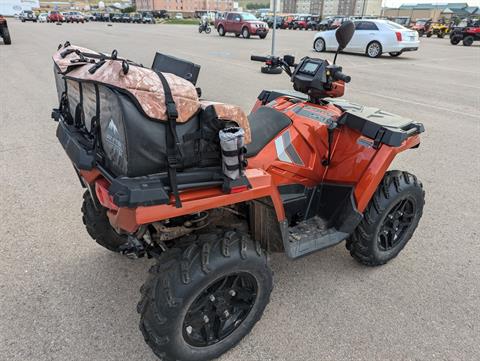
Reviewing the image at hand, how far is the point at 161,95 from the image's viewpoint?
5.35 feet

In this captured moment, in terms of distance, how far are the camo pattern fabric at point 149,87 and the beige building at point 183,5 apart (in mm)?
121701

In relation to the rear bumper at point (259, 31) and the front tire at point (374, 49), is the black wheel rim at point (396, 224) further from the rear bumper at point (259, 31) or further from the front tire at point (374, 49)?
the rear bumper at point (259, 31)

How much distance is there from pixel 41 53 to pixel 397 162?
1576cm

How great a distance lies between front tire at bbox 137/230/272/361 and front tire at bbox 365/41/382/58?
15.8 metres

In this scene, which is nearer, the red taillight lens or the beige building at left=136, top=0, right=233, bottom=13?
the red taillight lens

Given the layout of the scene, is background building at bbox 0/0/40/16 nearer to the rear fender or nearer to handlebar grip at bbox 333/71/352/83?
handlebar grip at bbox 333/71/352/83

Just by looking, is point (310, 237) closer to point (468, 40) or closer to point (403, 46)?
point (403, 46)

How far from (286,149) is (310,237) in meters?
0.69

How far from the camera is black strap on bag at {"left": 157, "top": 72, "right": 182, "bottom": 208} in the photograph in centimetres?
163

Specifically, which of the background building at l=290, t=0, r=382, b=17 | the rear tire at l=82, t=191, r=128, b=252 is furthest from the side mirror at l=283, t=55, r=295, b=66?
the background building at l=290, t=0, r=382, b=17

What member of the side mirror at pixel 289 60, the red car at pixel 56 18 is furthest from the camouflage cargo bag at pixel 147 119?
the red car at pixel 56 18

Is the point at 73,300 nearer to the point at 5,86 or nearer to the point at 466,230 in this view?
the point at 466,230

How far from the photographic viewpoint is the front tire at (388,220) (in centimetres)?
273

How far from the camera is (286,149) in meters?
2.47
